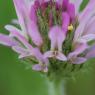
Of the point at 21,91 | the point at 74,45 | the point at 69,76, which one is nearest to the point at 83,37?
the point at 74,45

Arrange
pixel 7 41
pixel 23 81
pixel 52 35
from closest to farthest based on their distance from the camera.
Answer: pixel 52 35, pixel 7 41, pixel 23 81

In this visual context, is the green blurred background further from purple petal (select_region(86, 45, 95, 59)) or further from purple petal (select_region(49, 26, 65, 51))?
purple petal (select_region(49, 26, 65, 51))

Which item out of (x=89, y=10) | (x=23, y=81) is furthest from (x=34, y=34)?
Result: (x=23, y=81)

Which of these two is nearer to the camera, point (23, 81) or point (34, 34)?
point (34, 34)

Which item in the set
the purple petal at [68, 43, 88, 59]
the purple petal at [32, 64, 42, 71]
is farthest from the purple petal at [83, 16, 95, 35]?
the purple petal at [32, 64, 42, 71]

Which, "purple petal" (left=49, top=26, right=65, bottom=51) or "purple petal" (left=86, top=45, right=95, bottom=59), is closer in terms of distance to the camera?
"purple petal" (left=49, top=26, right=65, bottom=51)

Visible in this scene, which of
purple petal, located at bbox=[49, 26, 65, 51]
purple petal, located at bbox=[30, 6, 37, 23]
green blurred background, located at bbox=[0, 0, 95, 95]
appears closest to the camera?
purple petal, located at bbox=[49, 26, 65, 51]

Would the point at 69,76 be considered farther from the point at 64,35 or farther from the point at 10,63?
the point at 10,63

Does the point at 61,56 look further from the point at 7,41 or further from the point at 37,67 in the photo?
the point at 7,41
